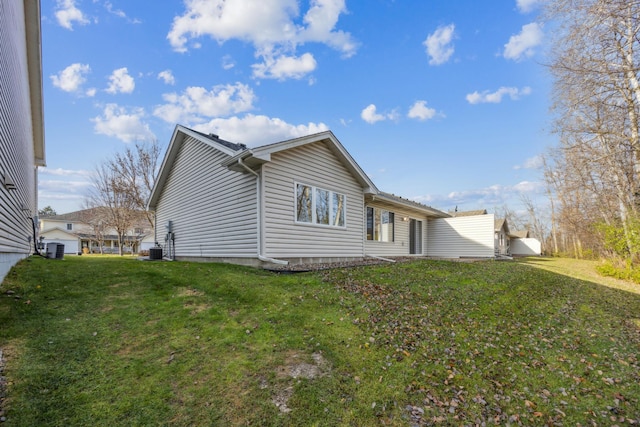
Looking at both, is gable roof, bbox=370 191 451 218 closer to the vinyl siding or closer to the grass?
the grass

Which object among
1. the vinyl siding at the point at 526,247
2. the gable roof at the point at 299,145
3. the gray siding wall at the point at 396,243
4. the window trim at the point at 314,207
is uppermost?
the gable roof at the point at 299,145

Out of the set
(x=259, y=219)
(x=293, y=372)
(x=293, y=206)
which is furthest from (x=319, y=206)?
(x=293, y=372)

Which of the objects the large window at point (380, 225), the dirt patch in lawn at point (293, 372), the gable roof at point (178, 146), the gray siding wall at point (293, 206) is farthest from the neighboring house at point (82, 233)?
the dirt patch in lawn at point (293, 372)

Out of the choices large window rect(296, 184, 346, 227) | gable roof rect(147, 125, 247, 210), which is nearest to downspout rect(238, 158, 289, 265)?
gable roof rect(147, 125, 247, 210)

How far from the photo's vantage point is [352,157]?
1109 centimetres

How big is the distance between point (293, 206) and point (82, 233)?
43506 millimetres

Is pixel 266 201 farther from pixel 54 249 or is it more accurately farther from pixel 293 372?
pixel 54 249

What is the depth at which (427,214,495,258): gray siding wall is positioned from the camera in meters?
19.0

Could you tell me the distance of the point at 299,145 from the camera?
9.42 metres

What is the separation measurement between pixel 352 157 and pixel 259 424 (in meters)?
9.49

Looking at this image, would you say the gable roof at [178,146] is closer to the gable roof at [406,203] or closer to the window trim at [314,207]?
the window trim at [314,207]

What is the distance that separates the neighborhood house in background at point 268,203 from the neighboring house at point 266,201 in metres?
0.03

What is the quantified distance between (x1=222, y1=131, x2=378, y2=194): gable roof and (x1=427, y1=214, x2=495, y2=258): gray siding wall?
31.4 feet

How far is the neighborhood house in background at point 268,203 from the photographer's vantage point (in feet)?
28.9
